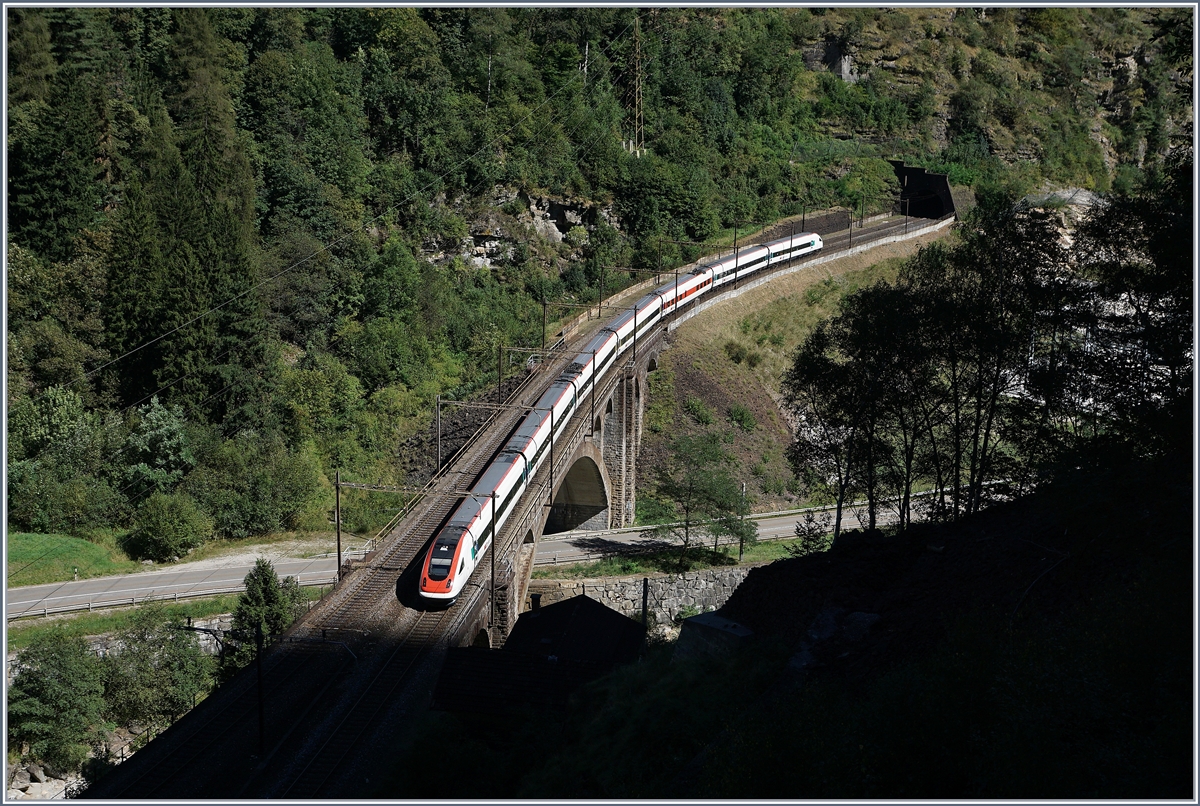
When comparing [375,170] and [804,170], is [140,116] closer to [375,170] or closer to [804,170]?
[375,170]

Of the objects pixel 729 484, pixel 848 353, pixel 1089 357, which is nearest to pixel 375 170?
pixel 729 484

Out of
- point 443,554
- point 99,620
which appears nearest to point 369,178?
point 99,620

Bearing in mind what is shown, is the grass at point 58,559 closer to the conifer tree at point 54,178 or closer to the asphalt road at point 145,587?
the asphalt road at point 145,587

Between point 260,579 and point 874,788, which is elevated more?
point 874,788

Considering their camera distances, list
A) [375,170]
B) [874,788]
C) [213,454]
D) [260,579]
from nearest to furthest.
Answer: [874,788] < [260,579] < [213,454] < [375,170]

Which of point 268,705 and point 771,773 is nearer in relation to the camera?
point 771,773

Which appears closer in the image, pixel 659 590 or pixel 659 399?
pixel 659 590

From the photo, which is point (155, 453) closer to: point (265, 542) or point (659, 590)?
point (265, 542)

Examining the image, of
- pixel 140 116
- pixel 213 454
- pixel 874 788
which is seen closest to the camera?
pixel 874 788
